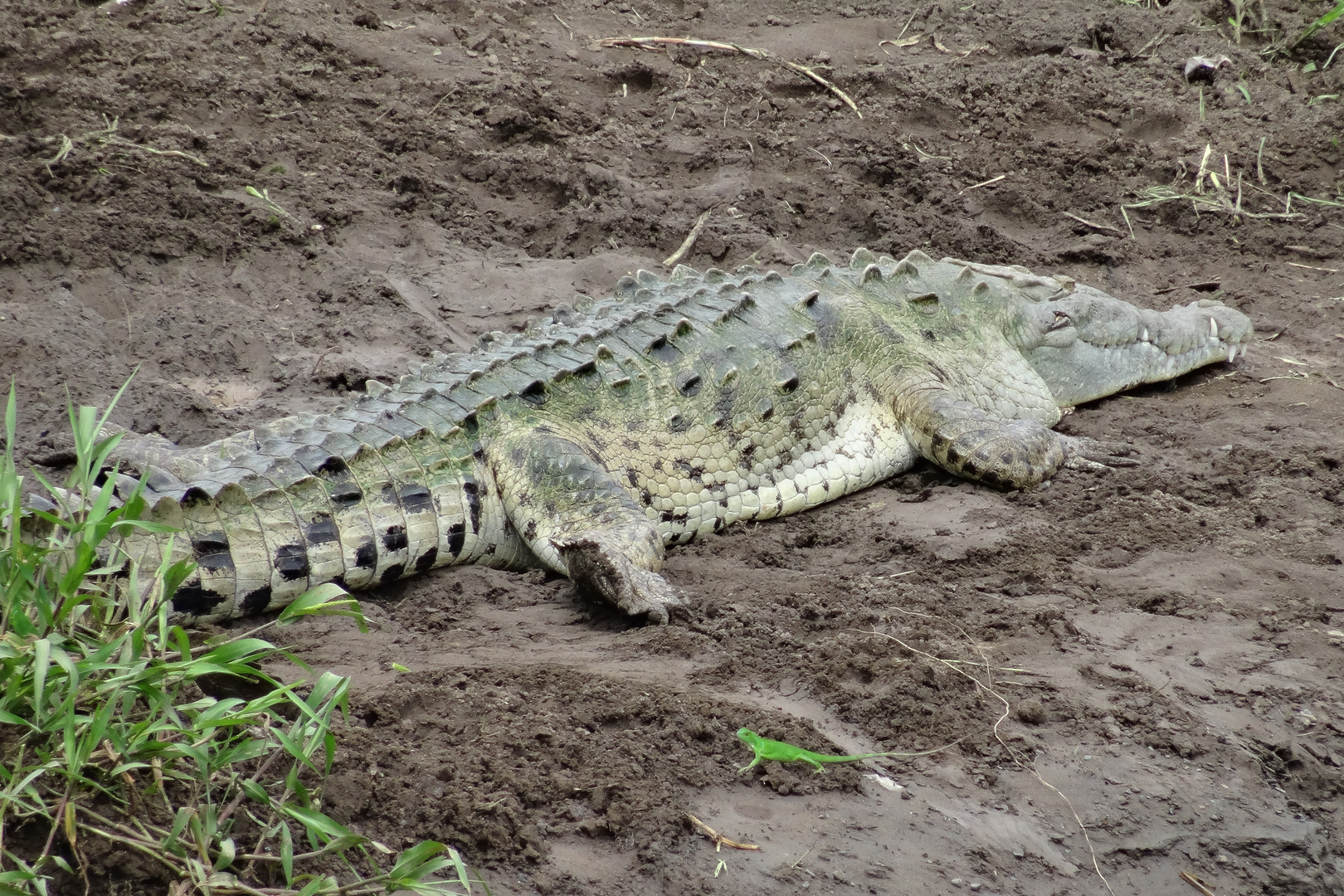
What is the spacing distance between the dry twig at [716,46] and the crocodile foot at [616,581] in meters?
4.78

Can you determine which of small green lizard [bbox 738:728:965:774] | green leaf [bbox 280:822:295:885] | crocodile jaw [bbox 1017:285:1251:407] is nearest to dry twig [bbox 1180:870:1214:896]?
small green lizard [bbox 738:728:965:774]

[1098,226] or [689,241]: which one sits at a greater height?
[1098,226]

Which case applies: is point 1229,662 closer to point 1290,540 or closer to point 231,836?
point 1290,540

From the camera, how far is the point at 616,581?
3.31 m

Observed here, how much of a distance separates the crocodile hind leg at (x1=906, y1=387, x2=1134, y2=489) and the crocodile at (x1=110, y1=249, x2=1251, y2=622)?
10 millimetres

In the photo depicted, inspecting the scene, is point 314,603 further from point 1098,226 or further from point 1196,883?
point 1098,226

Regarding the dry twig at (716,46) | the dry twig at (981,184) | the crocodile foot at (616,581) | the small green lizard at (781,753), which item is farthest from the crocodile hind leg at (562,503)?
the dry twig at (716,46)

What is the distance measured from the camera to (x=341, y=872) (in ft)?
6.89

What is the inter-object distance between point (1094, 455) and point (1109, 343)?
872 millimetres

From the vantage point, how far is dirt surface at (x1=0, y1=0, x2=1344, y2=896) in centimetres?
245

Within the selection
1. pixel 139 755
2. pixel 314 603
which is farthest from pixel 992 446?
pixel 139 755

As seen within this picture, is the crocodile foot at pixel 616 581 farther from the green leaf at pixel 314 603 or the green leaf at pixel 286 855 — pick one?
the green leaf at pixel 286 855

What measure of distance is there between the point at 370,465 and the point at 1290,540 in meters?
3.05

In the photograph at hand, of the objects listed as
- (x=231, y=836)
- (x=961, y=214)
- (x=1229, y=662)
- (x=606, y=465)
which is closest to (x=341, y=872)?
(x=231, y=836)
